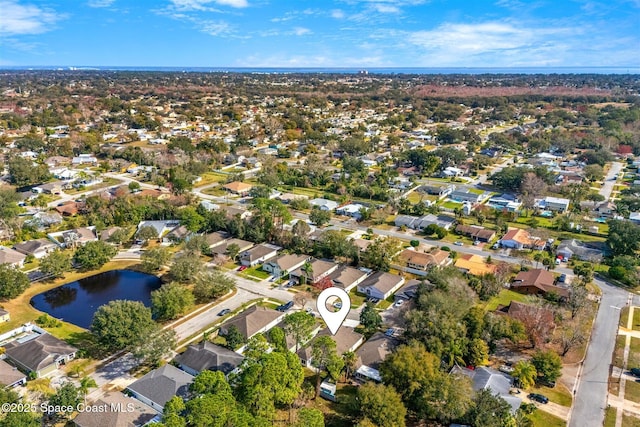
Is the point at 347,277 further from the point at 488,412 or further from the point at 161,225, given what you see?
the point at 161,225

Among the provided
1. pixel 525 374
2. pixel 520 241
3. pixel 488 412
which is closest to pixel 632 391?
pixel 525 374

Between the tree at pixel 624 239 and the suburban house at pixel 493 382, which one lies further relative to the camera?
the tree at pixel 624 239

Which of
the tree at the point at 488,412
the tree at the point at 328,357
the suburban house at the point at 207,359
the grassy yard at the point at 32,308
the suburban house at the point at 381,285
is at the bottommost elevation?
the grassy yard at the point at 32,308

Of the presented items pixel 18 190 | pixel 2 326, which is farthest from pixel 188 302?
pixel 18 190

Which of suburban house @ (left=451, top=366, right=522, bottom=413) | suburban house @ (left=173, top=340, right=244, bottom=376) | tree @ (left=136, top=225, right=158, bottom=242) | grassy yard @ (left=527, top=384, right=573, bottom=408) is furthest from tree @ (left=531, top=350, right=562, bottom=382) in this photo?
tree @ (left=136, top=225, right=158, bottom=242)

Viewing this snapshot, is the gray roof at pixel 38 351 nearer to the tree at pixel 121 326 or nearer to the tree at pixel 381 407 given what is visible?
the tree at pixel 121 326

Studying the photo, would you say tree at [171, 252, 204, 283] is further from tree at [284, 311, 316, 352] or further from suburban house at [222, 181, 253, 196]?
suburban house at [222, 181, 253, 196]

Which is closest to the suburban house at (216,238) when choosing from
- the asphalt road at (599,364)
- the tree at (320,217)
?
the tree at (320,217)
